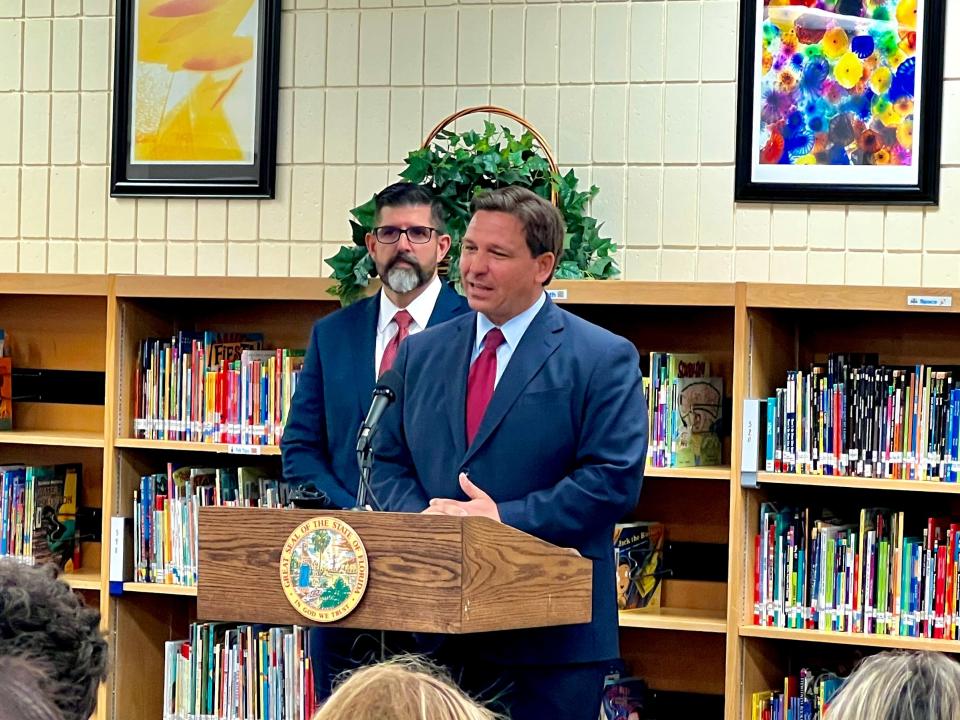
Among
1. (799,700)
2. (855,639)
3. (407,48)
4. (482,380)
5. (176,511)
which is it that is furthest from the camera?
(407,48)

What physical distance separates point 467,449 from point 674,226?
6.29 ft

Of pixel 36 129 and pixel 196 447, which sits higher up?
pixel 36 129

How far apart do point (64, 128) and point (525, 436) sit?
9.78ft

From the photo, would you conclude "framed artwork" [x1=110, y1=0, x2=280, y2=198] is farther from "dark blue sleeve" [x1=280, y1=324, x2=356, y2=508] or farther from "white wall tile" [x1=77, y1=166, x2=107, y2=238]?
"dark blue sleeve" [x1=280, y1=324, x2=356, y2=508]

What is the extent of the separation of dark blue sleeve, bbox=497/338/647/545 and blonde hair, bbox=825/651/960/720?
120 centimetres

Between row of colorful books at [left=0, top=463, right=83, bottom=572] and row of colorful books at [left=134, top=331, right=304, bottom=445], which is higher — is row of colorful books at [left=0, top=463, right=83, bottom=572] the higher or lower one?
the lower one

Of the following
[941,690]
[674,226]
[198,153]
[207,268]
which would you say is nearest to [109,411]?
[207,268]

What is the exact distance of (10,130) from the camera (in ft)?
17.5

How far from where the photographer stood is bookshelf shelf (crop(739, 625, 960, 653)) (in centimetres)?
395

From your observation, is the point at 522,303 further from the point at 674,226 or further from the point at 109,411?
the point at 109,411

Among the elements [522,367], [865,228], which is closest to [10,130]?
[865,228]

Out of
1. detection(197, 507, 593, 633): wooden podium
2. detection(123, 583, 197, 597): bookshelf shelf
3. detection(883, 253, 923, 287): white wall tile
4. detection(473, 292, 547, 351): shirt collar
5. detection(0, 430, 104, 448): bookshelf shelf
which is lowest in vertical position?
detection(123, 583, 197, 597): bookshelf shelf

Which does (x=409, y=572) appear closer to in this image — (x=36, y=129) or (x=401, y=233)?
(x=401, y=233)

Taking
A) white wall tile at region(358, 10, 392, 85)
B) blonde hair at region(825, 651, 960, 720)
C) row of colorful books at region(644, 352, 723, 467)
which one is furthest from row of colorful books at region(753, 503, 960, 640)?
blonde hair at region(825, 651, 960, 720)
